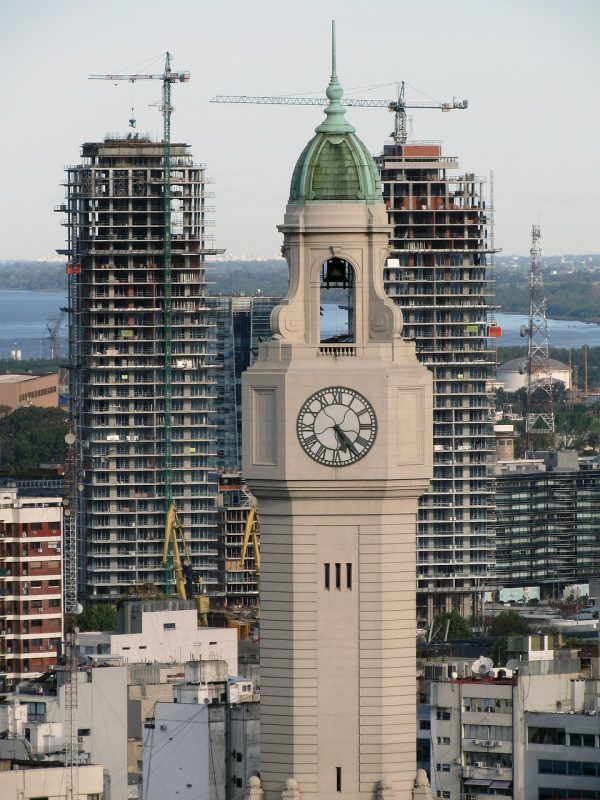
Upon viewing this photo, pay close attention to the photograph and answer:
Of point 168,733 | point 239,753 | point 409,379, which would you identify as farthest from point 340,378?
point 168,733

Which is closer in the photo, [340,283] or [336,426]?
[336,426]

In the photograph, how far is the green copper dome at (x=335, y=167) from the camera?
70.2 metres

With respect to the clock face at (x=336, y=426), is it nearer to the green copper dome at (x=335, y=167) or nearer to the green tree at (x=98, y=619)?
the green copper dome at (x=335, y=167)

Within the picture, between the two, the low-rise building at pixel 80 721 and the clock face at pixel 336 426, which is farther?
the low-rise building at pixel 80 721

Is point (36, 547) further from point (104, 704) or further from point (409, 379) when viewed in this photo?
point (409, 379)

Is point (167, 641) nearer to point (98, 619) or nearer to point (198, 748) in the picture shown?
point (98, 619)

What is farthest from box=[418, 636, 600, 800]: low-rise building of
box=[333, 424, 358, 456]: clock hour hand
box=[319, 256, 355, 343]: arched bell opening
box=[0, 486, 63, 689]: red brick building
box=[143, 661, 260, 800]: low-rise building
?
box=[0, 486, 63, 689]: red brick building

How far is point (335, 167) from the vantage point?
70.4m

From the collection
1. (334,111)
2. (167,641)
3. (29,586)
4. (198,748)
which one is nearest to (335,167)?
(334,111)

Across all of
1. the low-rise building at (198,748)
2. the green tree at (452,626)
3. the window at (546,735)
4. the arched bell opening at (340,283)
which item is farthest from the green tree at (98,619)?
the arched bell opening at (340,283)

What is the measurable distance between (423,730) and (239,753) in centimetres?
1761

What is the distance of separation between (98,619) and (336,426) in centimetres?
11595

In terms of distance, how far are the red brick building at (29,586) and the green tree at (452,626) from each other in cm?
2032

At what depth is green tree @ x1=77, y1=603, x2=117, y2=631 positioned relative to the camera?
7141 inches
